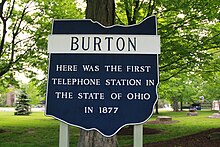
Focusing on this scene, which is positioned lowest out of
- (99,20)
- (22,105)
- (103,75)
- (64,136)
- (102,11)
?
(22,105)

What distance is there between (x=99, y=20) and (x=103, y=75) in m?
1.23

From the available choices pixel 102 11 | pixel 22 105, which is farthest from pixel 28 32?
pixel 22 105

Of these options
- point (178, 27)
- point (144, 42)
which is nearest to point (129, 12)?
point (178, 27)

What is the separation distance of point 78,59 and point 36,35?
9.17 metres

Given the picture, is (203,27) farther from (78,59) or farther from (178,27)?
(78,59)

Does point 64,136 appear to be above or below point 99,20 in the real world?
below

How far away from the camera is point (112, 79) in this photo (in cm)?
302

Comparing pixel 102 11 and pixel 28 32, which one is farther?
pixel 28 32

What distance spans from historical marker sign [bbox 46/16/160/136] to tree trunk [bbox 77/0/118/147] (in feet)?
2.83

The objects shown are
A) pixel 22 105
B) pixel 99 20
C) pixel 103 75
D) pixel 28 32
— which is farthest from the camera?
pixel 22 105

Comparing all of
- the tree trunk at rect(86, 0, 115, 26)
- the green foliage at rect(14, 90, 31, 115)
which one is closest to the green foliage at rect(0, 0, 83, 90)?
the tree trunk at rect(86, 0, 115, 26)

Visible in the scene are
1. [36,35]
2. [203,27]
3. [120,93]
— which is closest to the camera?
[120,93]

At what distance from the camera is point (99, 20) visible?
401 cm

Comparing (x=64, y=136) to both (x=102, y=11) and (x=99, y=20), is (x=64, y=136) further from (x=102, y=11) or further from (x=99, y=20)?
(x=102, y=11)
